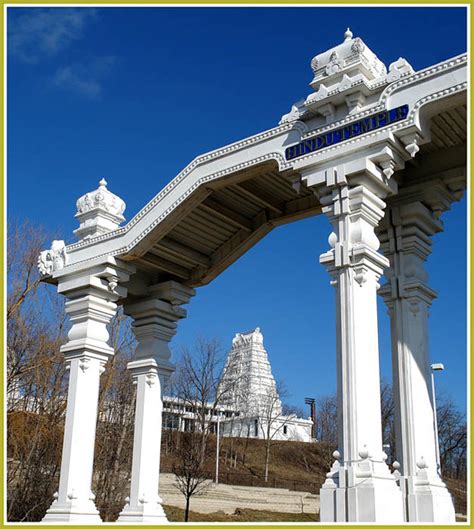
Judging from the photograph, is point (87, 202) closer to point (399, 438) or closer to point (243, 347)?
point (399, 438)

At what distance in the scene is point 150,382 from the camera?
41.3 feet

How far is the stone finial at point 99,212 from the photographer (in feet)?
41.4

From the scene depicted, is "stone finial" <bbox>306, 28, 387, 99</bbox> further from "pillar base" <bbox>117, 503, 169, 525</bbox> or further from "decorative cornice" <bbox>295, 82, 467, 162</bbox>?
"pillar base" <bbox>117, 503, 169, 525</bbox>

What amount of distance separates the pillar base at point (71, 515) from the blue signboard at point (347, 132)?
247 inches

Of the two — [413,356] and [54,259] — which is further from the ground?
[54,259]

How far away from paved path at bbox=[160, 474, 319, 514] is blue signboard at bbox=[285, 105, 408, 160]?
90.1 ft

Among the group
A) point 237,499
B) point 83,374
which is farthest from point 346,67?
point 237,499

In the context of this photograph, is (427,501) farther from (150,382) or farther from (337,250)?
(150,382)

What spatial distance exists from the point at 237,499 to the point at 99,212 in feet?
97.6

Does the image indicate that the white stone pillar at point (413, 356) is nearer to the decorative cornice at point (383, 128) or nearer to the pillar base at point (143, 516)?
the decorative cornice at point (383, 128)

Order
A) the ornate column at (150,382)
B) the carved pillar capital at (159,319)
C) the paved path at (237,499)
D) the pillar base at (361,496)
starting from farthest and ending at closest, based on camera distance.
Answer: the paved path at (237,499) → the carved pillar capital at (159,319) → the ornate column at (150,382) → the pillar base at (361,496)

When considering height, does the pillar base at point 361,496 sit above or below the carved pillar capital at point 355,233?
below

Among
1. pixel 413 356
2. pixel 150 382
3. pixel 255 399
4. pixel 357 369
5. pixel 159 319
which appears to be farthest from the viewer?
pixel 255 399

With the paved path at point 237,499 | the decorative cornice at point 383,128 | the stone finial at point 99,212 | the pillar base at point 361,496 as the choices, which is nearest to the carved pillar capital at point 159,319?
the stone finial at point 99,212
